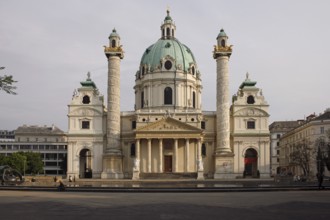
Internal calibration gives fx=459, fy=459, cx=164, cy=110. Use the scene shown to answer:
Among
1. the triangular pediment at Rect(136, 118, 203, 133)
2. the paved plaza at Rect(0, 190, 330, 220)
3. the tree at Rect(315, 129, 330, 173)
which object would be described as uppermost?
the triangular pediment at Rect(136, 118, 203, 133)

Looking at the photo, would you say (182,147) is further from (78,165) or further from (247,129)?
(78,165)

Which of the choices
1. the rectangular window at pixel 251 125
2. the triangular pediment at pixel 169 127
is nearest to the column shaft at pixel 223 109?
the triangular pediment at pixel 169 127

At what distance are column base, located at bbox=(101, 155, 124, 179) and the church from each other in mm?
169

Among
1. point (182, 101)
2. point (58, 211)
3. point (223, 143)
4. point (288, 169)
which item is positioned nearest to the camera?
point (58, 211)

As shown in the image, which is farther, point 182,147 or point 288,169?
point 288,169

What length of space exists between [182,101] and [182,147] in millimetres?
11222

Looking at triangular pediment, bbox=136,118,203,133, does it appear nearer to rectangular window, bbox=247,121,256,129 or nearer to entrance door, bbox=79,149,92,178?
rectangular window, bbox=247,121,256,129

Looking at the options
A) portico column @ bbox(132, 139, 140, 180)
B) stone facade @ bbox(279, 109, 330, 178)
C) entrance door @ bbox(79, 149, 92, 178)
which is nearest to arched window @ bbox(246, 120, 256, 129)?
stone facade @ bbox(279, 109, 330, 178)

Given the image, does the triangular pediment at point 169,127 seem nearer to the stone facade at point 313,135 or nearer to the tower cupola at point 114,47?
the tower cupola at point 114,47

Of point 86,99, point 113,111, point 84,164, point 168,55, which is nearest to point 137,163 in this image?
point 113,111

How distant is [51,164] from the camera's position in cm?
12119

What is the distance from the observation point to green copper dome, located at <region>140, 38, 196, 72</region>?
90438 mm

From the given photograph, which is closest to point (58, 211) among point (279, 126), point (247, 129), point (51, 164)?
point (247, 129)

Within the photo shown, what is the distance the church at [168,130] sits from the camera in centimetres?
7881
